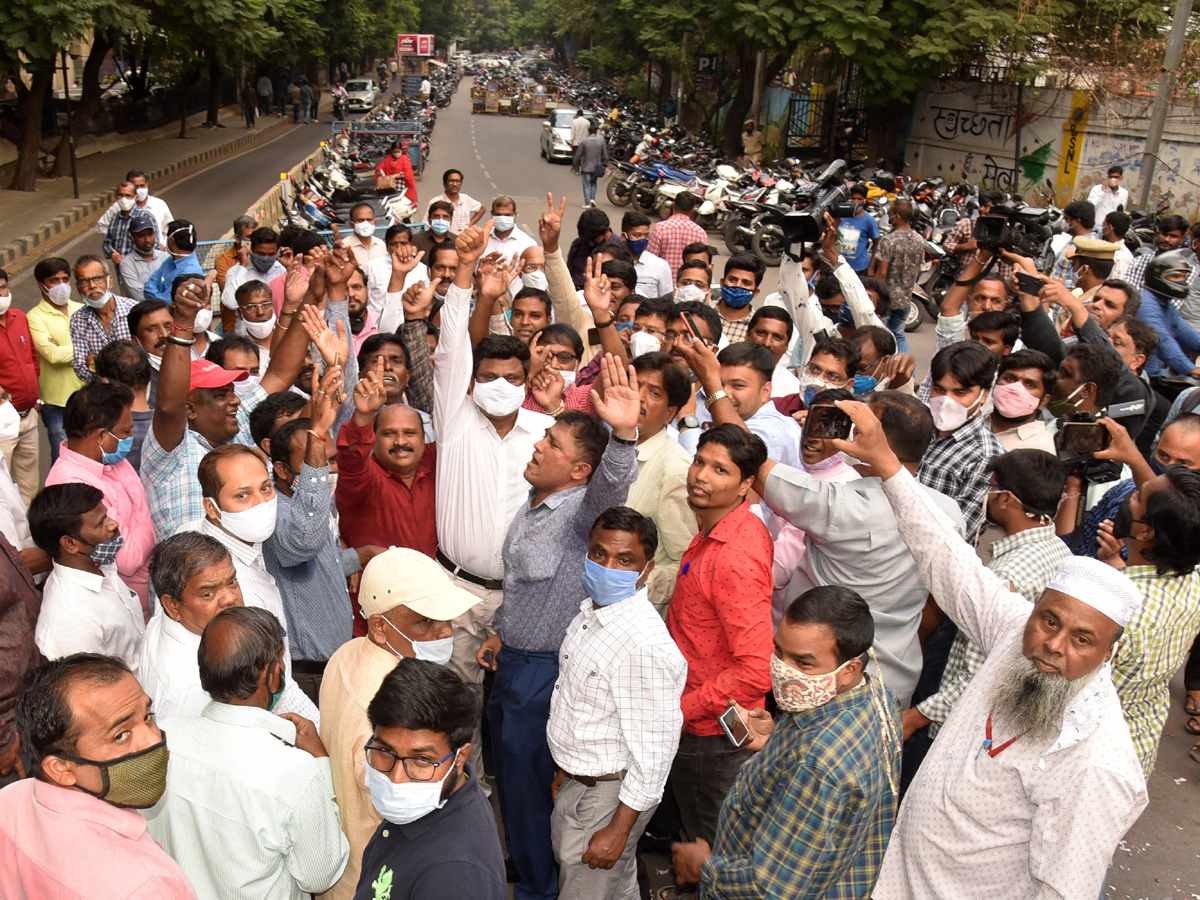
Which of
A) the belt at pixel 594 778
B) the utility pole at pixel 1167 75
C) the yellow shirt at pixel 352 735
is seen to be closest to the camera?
the yellow shirt at pixel 352 735

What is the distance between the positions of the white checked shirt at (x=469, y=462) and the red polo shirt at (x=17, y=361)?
3.28 meters

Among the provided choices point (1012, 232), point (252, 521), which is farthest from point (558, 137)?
point (252, 521)

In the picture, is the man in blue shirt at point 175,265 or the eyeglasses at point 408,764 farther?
the man in blue shirt at point 175,265

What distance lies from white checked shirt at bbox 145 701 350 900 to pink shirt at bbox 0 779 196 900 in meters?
0.23

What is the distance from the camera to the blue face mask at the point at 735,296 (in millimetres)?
6008

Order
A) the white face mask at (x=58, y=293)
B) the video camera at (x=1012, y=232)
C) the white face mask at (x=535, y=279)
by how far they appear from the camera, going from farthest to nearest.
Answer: the white face mask at (x=535, y=279), the white face mask at (x=58, y=293), the video camera at (x=1012, y=232)

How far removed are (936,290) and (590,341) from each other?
25.8 ft

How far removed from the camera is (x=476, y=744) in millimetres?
3506

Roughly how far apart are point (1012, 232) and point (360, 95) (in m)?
43.4

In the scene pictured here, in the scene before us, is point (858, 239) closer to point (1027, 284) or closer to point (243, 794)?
point (1027, 284)

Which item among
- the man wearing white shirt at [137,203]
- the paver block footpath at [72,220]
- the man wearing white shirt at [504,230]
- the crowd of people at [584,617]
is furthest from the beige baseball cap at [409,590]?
the paver block footpath at [72,220]

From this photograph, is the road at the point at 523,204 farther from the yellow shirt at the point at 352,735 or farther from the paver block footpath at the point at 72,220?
the yellow shirt at the point at 352,735

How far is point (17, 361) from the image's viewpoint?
5770 millimetres

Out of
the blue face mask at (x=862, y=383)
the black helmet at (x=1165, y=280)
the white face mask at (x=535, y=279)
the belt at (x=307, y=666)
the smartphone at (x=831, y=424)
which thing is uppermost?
the black helmet at (x=1165, y=280)
